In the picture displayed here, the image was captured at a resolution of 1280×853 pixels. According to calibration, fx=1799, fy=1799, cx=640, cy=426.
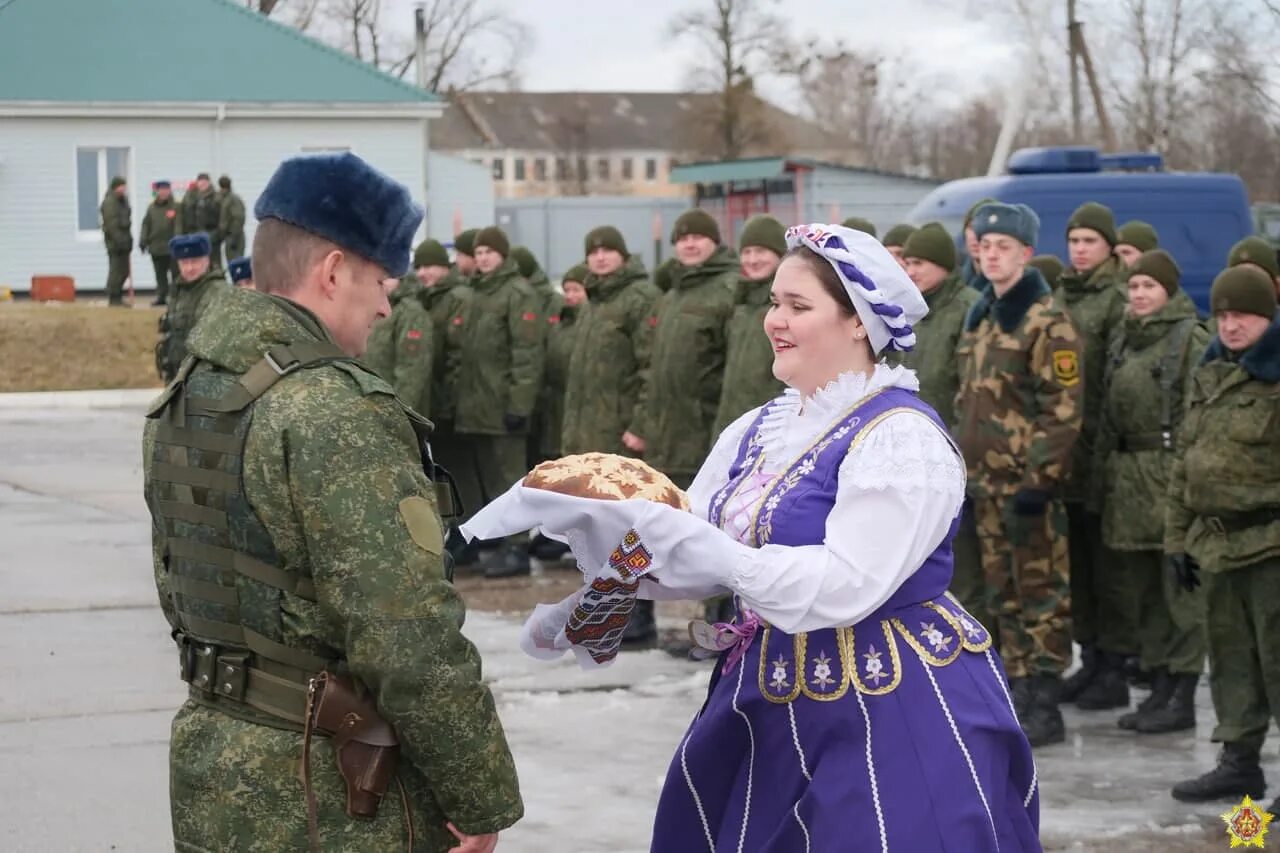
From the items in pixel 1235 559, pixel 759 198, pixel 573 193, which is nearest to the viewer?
pixel 1235 559

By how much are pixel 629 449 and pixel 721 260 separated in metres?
1.34

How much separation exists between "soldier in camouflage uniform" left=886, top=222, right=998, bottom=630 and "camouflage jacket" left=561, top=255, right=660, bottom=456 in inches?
88.5

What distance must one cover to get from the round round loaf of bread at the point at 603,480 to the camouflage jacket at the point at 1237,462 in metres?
3.56

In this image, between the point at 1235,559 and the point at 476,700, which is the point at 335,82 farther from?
the point at 476,700

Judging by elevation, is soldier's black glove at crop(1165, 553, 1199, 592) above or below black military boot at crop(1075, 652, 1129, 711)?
above

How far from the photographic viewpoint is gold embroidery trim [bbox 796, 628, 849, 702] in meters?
3.80

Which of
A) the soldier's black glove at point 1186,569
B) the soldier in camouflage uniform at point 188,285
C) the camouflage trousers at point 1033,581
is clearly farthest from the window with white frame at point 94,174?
the soldier's black glove at point 1186,569

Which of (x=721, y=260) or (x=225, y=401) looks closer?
(x=225, y=401)

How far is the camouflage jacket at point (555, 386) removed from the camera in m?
12.5

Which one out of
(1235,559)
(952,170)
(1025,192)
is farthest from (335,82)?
(952,170)

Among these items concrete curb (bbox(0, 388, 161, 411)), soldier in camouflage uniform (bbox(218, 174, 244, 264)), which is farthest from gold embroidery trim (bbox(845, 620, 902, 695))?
soldier in camouflage uniform (bbox(218, 174, 244, 264))

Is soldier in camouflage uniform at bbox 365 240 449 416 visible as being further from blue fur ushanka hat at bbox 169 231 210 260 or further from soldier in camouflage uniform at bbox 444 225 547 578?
blue fur ushanka hat at bbox 169 231 210 260

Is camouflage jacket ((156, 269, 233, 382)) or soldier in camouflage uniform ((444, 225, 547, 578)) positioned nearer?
soldier in camouflage uniform ((444, 225, 547, 578))

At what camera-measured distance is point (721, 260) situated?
9.52 m
